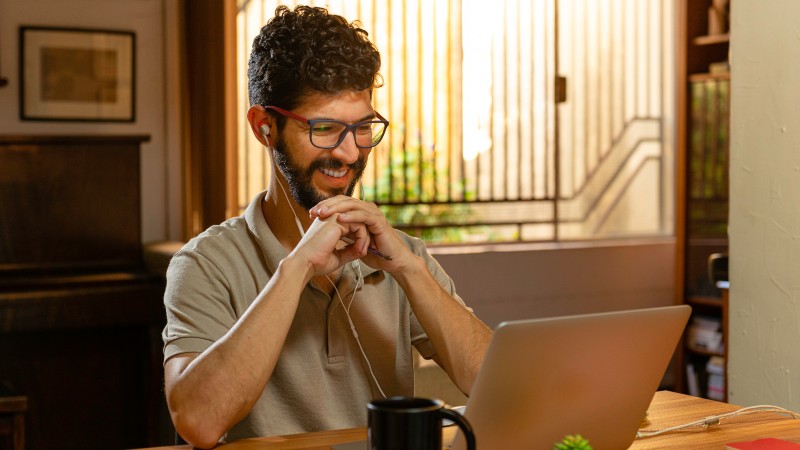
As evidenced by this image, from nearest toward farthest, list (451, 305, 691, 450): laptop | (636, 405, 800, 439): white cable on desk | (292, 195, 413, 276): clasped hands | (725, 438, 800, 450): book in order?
(451, 305, 691, 450): laptop
(725, 438, 800, 450): book
(636, 405, 800, 439): white cable on desk
(292, 195, 413, 276): clasped hands

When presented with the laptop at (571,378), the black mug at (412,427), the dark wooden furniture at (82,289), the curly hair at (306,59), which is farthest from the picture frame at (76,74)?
the black mug at (412,427)

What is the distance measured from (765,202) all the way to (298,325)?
3.98 feet

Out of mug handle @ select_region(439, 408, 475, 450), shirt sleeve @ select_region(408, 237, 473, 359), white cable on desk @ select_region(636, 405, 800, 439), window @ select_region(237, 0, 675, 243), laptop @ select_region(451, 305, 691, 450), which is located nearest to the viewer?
mug handle @ select_region(439, 408, 475, 450)

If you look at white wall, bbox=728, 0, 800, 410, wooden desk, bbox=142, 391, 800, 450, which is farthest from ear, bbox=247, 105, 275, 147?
white wall, bbox=728, 0, 800, 410

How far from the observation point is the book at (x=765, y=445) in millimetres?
1428

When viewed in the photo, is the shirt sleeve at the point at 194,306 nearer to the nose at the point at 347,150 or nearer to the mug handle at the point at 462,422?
the nose at the point at 347,150

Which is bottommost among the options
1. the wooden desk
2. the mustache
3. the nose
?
the wooden desk

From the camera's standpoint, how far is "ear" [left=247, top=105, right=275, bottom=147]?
180 centimetres

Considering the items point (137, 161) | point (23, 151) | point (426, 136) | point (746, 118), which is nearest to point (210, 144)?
point (137, 161)

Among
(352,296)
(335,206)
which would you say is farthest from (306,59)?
(352,296)

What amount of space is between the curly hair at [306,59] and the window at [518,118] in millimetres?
2572

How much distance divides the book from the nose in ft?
2.47

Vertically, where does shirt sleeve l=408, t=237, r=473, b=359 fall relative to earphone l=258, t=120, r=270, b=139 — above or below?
below

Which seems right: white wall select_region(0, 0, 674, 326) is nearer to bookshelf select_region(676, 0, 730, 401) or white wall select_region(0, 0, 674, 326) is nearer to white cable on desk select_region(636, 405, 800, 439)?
bookshelf select_region(676, 0, 730, 401)
